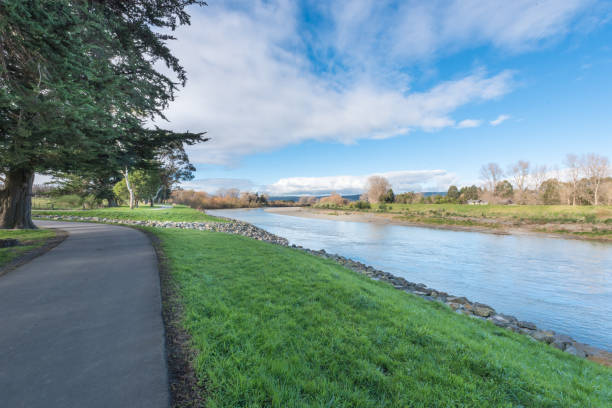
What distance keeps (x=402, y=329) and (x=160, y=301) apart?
3729 mm

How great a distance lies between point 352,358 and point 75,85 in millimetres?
6654

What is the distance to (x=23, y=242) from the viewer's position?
26.3ft

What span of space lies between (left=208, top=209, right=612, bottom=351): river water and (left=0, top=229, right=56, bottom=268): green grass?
12163 mm

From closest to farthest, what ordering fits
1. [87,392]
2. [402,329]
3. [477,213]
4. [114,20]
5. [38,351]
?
[87,392] → [38,351] → [402,329] → [114,20] → [477,213]

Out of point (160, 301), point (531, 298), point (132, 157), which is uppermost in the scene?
point (132, 157)

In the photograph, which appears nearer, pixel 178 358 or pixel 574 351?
pixel 178 358

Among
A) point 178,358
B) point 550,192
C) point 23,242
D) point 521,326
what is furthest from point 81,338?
point 550,192

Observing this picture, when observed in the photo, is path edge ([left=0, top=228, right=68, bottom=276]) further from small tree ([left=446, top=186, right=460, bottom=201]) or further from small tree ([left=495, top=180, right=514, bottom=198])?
small tree ([left=495, top=180, right=514, bottom=198])

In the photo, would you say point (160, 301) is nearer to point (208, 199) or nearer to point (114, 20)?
point (114, 20)

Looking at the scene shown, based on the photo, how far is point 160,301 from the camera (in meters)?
3.89

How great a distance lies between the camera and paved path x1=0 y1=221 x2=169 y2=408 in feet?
6.53

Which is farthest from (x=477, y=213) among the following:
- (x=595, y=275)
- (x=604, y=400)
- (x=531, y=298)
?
(x=604, y=400)

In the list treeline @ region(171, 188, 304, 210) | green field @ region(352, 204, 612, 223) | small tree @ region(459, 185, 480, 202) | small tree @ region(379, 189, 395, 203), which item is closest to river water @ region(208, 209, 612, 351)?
green field @ region(352, 204, 612, 223)

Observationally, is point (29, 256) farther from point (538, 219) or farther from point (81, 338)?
point (538, 219)
